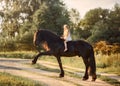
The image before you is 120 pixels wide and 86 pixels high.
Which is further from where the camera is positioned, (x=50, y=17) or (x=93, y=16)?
(x=93, y=16)

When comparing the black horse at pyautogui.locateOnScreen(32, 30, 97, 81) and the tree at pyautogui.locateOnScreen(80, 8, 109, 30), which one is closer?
the black horse at pyautogui.locateOnScreen(32, 30, 97, 81)

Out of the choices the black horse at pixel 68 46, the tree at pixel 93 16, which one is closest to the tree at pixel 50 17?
the tree at pixel 93 16

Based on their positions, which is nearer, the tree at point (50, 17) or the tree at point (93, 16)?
the tree at point (50, 17)

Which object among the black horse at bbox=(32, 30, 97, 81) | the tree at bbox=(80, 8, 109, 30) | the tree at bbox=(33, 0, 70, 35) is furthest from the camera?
the tree at bbox=(80, 8, 109, 30)

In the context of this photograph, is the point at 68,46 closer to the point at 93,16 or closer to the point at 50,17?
the point at 50,17

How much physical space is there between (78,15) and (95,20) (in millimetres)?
→ 10599

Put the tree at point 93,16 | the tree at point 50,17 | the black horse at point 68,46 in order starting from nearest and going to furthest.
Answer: the black horse at point 68,46 → the tree at point 50,17 → the tree at point 93,16

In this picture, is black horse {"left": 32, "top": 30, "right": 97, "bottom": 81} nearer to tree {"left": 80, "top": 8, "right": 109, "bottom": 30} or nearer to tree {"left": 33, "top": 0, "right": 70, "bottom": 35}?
tree {"left": 33, "top": 0, "right": 70, "bottom": 35}

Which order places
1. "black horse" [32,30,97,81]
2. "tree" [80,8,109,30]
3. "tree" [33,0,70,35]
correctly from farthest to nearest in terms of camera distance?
"tree" [80,8,109,30], "tree" [33,0,70,35], "black horse" [32,30,97,81]

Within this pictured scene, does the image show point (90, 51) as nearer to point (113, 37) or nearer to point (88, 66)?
point (88, 66)

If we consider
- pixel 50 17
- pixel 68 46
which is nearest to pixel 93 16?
pixel 50 17

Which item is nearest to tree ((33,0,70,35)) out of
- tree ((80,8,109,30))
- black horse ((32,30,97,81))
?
tree ((80,8,109,30))

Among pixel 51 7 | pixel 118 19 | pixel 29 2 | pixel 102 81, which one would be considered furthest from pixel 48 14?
pixel 102 81

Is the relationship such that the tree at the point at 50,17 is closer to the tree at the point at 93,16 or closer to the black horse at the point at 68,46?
the tree at the point at 93,16
